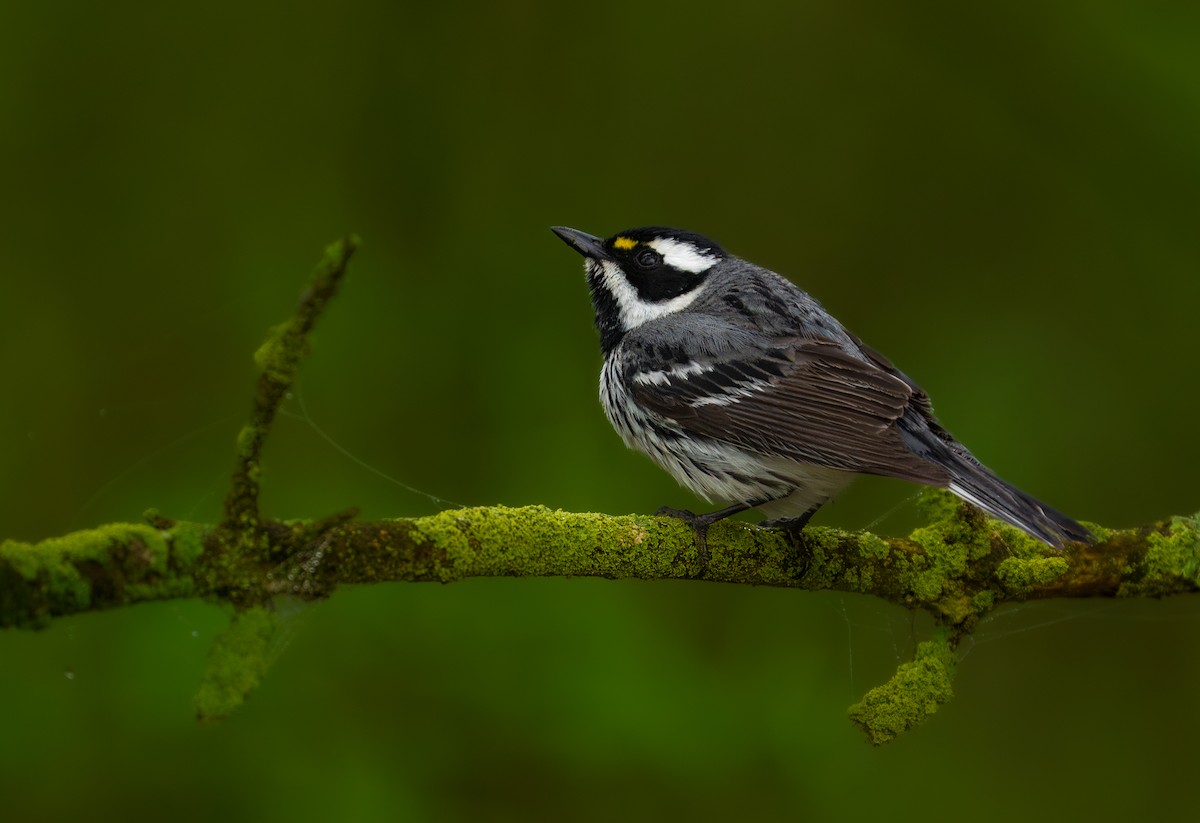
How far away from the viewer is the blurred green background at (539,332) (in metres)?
4.88

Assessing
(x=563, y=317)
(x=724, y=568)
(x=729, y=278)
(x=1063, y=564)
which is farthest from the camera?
(x=563, y=317)

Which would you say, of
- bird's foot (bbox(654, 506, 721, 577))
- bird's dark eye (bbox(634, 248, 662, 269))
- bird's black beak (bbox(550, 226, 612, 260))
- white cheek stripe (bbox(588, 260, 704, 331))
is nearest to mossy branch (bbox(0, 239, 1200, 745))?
bird's foot (bbox(654, 506, 721, 577))

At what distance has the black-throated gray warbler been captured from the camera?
12.2 feet

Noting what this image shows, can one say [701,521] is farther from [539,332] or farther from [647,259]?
[539,332]

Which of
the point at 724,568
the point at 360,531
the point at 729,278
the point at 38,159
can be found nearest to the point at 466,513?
the point at 360,531

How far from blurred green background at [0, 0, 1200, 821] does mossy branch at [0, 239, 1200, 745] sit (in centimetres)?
117

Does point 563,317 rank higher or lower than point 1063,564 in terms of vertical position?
higher

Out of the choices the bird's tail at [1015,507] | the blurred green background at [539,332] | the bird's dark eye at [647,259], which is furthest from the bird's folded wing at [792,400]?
the blurred green background at [539,332]

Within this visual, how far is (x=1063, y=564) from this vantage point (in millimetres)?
3801

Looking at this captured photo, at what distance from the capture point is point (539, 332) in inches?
235

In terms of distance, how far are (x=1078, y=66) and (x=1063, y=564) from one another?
3.76 metres

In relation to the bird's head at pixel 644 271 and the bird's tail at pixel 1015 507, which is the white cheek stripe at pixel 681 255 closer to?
the bird's head at pixel 644 271

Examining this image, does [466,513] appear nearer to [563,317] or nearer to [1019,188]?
[563,317]

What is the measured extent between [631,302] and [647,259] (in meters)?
0.18
